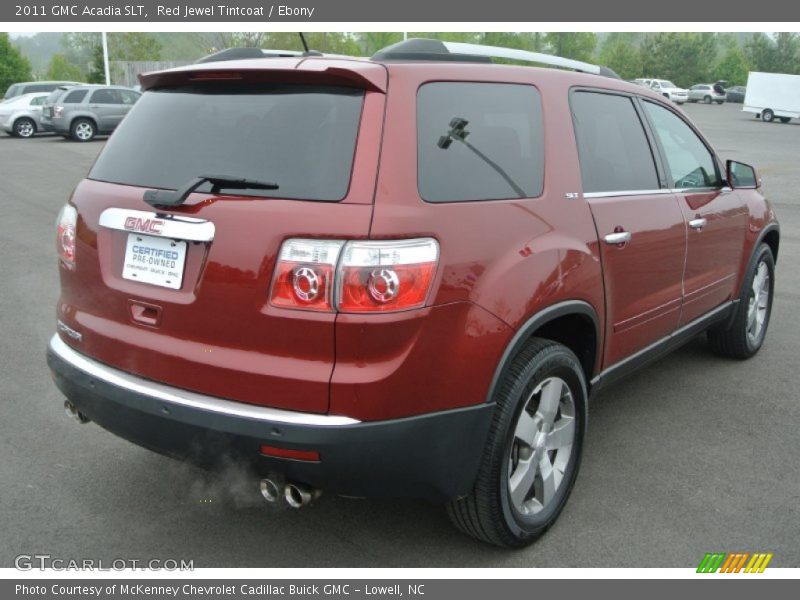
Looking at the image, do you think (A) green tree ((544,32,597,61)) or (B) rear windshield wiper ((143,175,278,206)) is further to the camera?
(A) green tree ((544,32,597,61))

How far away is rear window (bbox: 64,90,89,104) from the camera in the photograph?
77.1 feet

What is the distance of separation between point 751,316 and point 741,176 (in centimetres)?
105

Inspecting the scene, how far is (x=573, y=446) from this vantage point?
337cm

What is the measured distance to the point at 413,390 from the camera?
2562 millimetres

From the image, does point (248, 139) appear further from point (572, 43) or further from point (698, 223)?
point (572, 43)

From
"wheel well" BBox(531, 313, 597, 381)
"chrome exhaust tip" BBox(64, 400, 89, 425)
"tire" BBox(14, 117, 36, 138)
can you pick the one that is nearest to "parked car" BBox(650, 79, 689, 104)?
"tire" BBox(14, 117, 36, 138)

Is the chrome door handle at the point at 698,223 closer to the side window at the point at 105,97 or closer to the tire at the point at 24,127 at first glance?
the side window at the point at 105,97

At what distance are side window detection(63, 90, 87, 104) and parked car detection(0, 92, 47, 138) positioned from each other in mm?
3117

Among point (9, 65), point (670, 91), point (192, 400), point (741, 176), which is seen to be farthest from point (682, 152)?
point (9, 65)

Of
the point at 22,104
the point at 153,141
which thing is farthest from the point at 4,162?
the point at 153,141

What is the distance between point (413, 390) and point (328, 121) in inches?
37.2

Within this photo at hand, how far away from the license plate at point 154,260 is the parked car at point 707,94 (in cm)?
6457

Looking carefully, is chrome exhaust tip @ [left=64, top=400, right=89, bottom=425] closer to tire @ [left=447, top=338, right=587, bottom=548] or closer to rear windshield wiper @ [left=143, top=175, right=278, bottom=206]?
rear windshield wiper @ [left=143, top=175, right=278, bottom=206]

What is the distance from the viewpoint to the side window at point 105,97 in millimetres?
23781
